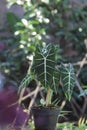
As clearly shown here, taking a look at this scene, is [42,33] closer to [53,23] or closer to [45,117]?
[53,23]

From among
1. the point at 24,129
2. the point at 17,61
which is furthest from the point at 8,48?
the point at 24,129

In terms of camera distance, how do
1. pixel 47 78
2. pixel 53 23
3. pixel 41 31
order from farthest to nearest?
pixel 53 23 < pixel 41 31 < pixel 47 78

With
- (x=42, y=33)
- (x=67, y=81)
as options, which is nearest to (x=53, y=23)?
(x=42, y=33)

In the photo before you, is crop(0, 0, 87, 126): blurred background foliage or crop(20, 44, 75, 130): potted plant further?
crop(0, 0, 87, 126): blurred background foliage

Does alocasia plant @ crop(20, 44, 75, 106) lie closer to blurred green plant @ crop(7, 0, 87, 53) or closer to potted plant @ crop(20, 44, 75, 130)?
potted plant @ crop(20, 44, 75, 130)

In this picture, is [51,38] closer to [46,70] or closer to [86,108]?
[86,108]

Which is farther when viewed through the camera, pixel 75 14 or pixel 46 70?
pixel 75 14

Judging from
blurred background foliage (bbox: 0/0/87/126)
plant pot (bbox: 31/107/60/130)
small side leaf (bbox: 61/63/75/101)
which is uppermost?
blurred background foliage (bbox: 0/0/87/126)

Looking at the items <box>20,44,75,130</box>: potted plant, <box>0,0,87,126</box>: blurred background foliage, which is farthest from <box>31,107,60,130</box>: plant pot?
<box>0,0,87,126</box>: blurred background foliage
